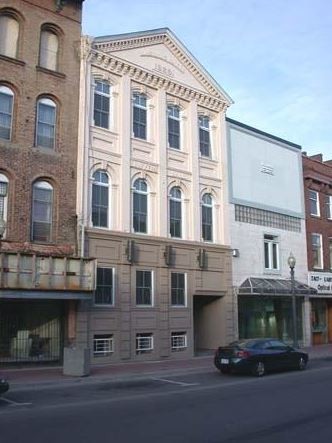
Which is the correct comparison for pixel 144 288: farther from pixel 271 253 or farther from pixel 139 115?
pixel 271 253

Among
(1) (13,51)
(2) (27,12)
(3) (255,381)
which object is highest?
(2) (27,12)

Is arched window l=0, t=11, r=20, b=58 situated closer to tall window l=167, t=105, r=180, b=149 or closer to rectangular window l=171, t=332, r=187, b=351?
tall window l=167, t=105, r=180, b=149

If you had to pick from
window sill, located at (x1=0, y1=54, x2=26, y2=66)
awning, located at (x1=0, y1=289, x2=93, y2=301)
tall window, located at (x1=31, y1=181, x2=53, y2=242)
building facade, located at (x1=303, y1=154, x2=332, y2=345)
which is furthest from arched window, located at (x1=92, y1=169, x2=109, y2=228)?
building facade, located at (x1=303, y1=154, x2=332, y2=345)

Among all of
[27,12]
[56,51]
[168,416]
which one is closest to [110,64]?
[56,51]

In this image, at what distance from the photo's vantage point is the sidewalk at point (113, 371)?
17.1 m

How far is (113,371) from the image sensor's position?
19.9 meters

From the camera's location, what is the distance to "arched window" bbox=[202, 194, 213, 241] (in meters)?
27.7

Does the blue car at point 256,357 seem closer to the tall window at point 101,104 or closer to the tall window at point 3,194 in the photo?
the tall window at point 3,194

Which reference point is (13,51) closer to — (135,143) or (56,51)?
(56,51)

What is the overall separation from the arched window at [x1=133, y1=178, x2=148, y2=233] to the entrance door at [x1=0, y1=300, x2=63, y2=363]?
5165 mm

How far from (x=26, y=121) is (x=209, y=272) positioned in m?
11.1

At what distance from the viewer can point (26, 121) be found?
21.6 metres

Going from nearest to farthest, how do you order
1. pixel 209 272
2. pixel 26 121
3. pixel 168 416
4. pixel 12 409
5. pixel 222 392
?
1. pixel 168 416
2. pixel 12 409
3. pixel 222 392
4. pixel 26 121
5. pixel 209 272

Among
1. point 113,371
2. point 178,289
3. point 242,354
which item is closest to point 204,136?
point 178,289
